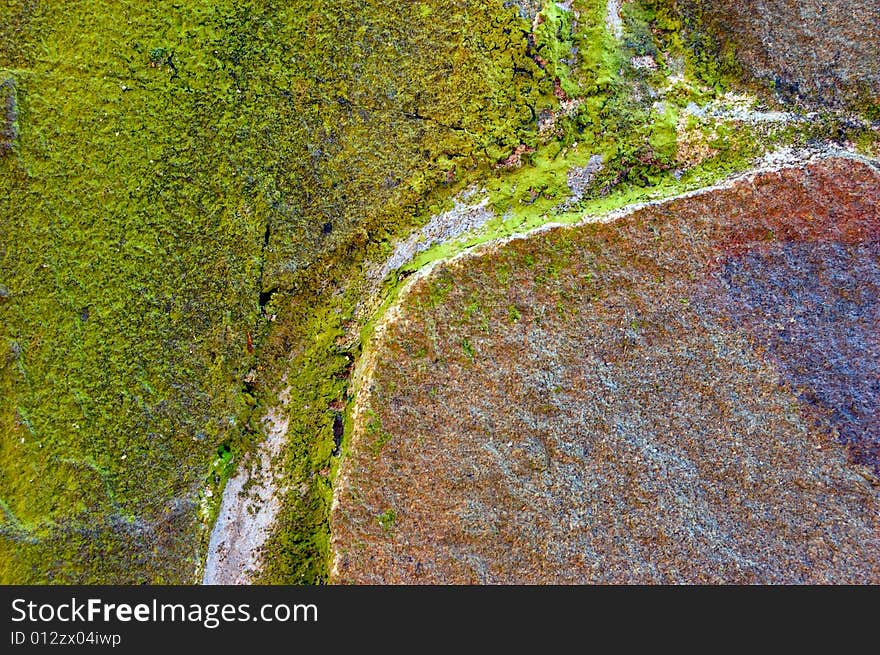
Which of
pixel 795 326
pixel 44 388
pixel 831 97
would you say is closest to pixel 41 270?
pixel 44 388

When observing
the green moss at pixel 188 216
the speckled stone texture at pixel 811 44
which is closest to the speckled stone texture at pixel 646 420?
the green moss at pixel 188 216

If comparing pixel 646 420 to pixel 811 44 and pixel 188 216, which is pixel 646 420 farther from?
pixel 188 216

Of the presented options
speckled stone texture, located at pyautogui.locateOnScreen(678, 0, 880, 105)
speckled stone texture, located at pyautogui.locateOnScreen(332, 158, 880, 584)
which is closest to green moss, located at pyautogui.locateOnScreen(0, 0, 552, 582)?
speckled stone texture, located at pyautogui.locateOnScreen(332, 158, 880, 584)

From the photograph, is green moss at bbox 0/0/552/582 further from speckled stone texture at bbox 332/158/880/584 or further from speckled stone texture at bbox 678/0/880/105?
speckled stone texture at bbox 678/0/880/105

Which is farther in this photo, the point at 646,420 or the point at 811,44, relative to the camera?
the point at 811,44

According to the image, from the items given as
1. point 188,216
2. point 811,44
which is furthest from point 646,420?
point 188,216

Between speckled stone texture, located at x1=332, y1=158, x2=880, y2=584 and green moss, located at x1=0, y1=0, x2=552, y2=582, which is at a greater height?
green moss, located at x1=0, y1=0, x2=552, y2=582

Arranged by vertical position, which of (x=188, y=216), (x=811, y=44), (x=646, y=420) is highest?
(x=188, y=216)
